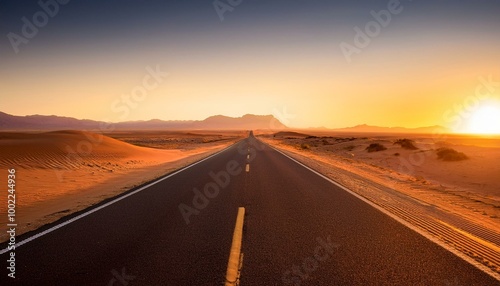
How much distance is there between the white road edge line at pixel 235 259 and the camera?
383cm

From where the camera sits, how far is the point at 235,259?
4.45 metres

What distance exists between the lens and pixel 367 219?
666 cm

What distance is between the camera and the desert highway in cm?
394

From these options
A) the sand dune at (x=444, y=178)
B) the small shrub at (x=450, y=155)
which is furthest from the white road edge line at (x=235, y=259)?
the small shrub at (x=450, y=155)

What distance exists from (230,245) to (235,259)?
593mm

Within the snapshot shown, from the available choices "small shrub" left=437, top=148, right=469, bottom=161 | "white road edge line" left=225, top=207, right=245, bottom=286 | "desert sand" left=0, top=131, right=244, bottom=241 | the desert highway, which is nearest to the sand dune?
"small shrub" left=437, top=148, right=469, bottom=161

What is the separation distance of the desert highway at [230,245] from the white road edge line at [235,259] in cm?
7

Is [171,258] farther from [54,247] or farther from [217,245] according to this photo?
[54,247]

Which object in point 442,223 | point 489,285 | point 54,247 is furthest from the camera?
point 442,223

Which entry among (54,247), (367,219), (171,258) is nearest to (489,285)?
(367,219)

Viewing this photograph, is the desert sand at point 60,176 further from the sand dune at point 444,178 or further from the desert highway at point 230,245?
the sand dune at point 444,178

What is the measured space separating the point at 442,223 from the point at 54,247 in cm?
762

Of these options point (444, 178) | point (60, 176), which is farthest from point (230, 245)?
point (444, 178)

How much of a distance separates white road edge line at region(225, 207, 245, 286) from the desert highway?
66 mm
